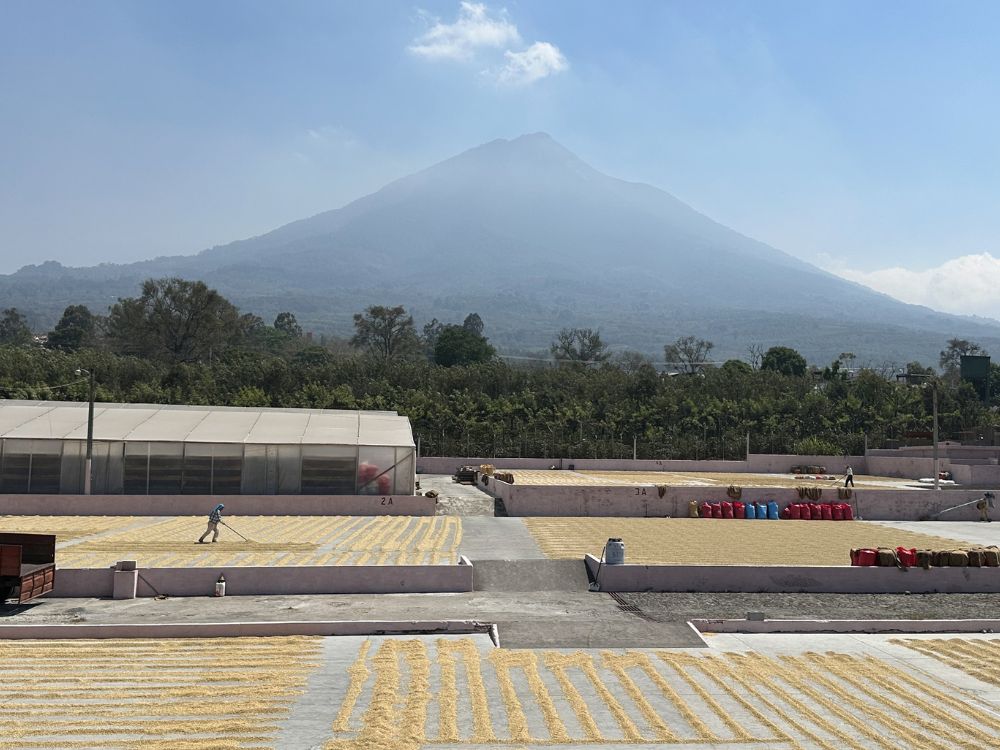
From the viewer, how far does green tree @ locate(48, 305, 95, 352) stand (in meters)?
173

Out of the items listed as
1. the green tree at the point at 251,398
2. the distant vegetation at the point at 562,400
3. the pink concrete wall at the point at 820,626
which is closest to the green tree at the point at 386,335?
the distant vegetation at the point at 562,400

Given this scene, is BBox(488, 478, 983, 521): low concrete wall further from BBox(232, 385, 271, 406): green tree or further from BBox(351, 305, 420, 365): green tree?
BBox(351, 305, 420, 365): green tree

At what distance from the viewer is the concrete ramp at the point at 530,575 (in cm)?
2730

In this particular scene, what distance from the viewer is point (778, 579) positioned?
89.9ft

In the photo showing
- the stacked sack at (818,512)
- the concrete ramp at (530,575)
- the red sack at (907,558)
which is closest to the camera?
the concrete ramp at (530,575)

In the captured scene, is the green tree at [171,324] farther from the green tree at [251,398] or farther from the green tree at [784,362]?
the green tree at [784,362]

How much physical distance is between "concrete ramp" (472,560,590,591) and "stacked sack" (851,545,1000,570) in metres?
9.29

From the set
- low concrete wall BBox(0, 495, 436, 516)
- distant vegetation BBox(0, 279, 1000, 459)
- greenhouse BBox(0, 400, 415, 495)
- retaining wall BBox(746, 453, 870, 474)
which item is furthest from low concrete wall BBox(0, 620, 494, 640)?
retaining wall BBox(746, 453, 870, 474)

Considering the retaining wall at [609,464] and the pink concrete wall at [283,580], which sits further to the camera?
the retaining wall at [609,464]

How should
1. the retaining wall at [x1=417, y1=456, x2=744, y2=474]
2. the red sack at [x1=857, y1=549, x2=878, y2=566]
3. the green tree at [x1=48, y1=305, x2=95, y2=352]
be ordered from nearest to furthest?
the red sack at [x1=857, y1=549, x2=878, y2=566] → the retaining wall at [x1=417, y1=456, x2=744, y2=474] → the green tree at [x1=48, y1=305, x2=95, y2=352]

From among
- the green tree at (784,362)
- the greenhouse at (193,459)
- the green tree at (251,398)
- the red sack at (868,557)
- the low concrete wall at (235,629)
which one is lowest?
the low concrete wall at (235,629)

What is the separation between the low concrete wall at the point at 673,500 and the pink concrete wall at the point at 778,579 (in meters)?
17.5

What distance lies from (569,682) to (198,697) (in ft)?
23.4

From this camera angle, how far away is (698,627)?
872 inches
